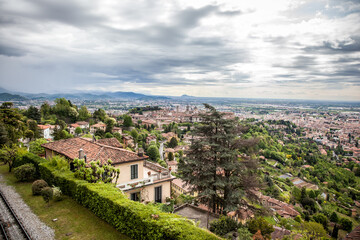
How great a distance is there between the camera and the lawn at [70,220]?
8.70 metres

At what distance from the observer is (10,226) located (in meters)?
9.23

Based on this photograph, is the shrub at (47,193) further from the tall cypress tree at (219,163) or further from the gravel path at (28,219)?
the tall cypress tree at (219,163)

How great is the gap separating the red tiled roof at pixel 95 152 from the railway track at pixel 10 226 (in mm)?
4992

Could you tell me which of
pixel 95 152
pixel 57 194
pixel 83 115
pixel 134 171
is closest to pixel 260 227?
pixel 134 171

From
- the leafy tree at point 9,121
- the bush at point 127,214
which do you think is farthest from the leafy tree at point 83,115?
the bush at point 127,214

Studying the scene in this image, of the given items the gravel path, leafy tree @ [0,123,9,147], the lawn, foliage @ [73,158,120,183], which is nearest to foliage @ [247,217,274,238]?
the lawn

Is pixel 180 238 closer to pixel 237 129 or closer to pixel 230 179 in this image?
pixel 230 179

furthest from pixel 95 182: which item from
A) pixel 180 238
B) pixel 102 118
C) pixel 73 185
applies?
pixel 102 118

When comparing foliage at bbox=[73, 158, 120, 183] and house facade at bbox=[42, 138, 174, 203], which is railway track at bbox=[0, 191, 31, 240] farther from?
house facade at bbox=[42, 138, 174, 203]

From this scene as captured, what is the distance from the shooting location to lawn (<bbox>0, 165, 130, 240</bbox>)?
8.70m

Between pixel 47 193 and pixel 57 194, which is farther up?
pixel 47 193

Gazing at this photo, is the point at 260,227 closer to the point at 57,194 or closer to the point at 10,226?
the point at 57,194

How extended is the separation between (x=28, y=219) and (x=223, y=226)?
983 cm

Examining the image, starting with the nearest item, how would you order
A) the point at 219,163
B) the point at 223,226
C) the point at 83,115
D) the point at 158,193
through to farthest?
1. the point at 223,226
2. the point at 219,163
3. the point at 158,193
4. the point at 83,115
